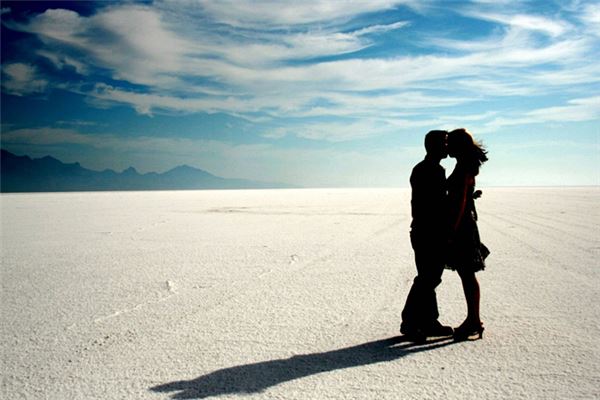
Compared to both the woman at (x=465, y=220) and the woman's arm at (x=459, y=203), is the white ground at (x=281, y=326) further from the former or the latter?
the woman's arm at (x=459, y=203)

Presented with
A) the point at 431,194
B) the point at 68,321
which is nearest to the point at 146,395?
the point at 68,321

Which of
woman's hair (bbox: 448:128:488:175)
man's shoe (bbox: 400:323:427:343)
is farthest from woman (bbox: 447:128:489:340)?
man's shoe (bbox: 400:323:427:343)

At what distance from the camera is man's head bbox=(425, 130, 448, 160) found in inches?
154

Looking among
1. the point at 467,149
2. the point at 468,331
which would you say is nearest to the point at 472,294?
the point at 468,331

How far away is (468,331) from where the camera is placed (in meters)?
4.09

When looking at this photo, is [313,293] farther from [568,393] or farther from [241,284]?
[568,393]

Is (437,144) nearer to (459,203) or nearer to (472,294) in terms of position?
(459,203)

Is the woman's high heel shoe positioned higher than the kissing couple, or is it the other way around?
the kissing couple

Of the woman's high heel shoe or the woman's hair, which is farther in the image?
the woman's high heel shoe

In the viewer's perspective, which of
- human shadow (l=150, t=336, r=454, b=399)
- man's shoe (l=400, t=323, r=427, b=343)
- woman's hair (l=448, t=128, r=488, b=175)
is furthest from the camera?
man's shoe (l=400, t=323, r=427, b=343)

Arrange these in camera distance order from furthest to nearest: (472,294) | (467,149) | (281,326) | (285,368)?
(281,326) → (472,294) → (467,149) → (285,368)

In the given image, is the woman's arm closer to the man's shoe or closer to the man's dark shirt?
the man's dark shirt

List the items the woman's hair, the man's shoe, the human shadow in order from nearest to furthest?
1. the human shadow
2. the woman's hair
3. the man's shoe

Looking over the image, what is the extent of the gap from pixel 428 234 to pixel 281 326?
170cm
